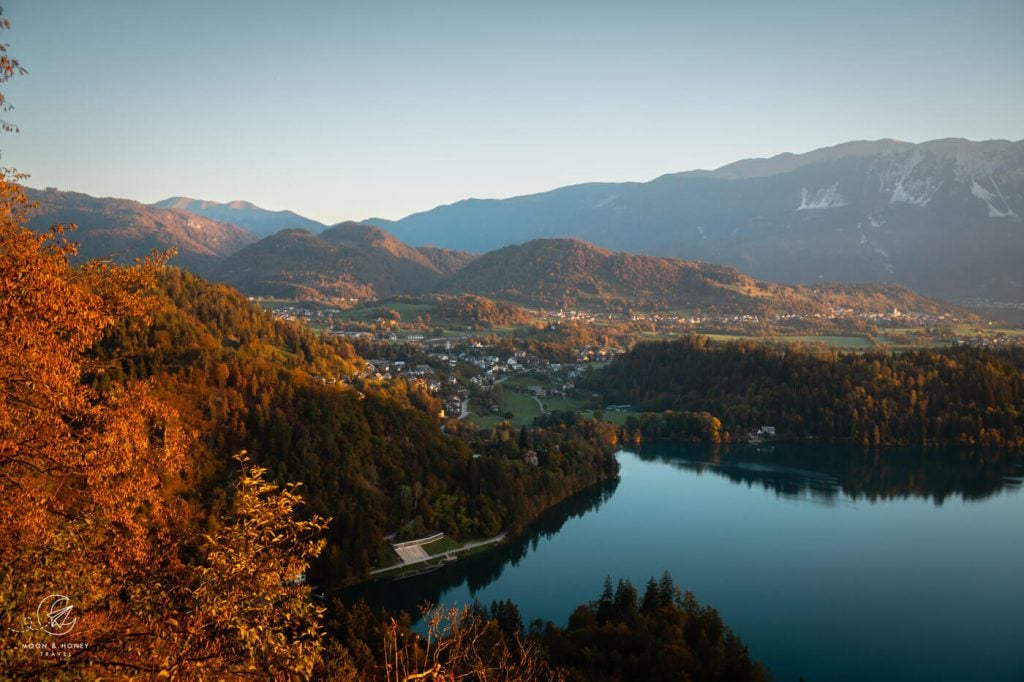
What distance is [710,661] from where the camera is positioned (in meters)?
17.7

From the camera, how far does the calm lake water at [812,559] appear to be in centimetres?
2394

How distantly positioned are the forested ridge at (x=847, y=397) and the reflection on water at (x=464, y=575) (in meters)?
21.6

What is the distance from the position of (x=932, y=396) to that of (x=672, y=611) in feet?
149

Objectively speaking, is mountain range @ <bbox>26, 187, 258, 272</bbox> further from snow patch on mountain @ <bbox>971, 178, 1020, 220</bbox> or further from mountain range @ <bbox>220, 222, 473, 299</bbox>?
snow patch on mountain @ <bbox>971, 178, 1020, 220</bbox>

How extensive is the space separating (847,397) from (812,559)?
2865 cm

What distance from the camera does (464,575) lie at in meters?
29.5

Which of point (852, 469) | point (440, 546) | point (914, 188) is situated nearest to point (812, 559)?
point (440, 546)

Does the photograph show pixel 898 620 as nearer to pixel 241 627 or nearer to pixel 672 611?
pixel 672 611

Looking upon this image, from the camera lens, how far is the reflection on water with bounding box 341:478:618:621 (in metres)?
26.6

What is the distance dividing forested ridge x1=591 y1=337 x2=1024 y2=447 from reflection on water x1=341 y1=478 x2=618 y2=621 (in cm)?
2161

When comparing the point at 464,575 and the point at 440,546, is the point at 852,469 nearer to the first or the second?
the point at 464,575

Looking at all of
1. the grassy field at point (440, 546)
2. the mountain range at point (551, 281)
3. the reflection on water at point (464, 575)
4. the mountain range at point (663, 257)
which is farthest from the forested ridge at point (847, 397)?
the mountain range at point (663, 257)

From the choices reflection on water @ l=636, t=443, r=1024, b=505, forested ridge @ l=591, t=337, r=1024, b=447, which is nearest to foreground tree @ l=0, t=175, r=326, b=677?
reflection on water @ l=636, t=443, r=1024, b=505

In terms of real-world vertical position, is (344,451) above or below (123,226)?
below
